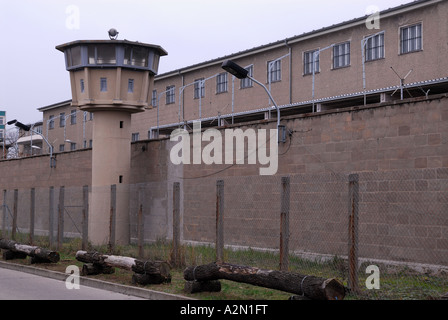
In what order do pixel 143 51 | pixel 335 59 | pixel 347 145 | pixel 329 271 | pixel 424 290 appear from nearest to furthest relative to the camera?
pixel 424 290 → pixel 329 271 → pixel 347 145 → pixel 143 51 → pixel 335 59

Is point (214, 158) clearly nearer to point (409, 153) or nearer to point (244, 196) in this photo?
point (244, 196)

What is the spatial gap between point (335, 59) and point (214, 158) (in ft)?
49.8

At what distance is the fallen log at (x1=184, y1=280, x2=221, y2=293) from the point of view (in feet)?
37.2

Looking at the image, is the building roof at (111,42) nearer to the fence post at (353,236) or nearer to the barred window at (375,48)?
the barred window at (375,48)

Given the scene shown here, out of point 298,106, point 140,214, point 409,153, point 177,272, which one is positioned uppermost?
point 298,106

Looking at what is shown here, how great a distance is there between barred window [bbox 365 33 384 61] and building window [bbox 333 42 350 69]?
109 cm

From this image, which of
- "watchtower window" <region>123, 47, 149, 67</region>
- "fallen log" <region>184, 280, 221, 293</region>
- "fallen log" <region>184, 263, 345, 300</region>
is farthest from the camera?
"watchtower window" <region>123, 47, 149, 67</region>

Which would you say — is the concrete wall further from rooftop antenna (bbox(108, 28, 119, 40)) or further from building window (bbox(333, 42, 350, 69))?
building window (bbox(333, 42, 350, 69))

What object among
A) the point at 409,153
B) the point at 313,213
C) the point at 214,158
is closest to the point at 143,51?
the point at 214,158

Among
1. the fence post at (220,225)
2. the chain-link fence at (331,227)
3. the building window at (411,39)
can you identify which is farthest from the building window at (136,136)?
the fence post at (220,225)

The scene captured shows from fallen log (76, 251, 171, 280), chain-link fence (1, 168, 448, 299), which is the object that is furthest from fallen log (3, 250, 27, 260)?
fallen log (76, 251, 171, 280)

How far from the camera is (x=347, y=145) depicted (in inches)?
603

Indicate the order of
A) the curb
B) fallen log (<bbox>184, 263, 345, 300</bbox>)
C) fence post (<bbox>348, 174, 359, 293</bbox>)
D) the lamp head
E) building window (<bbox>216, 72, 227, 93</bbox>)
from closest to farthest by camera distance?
fallen log (<bbox>184, 263, 345, 300</bbox>) < fence post (<bbox>348, 174, 359, 293</bbox>) < the curb < the lamp head < building window (<bbox>216, 72, 227, 93</bbox>)
